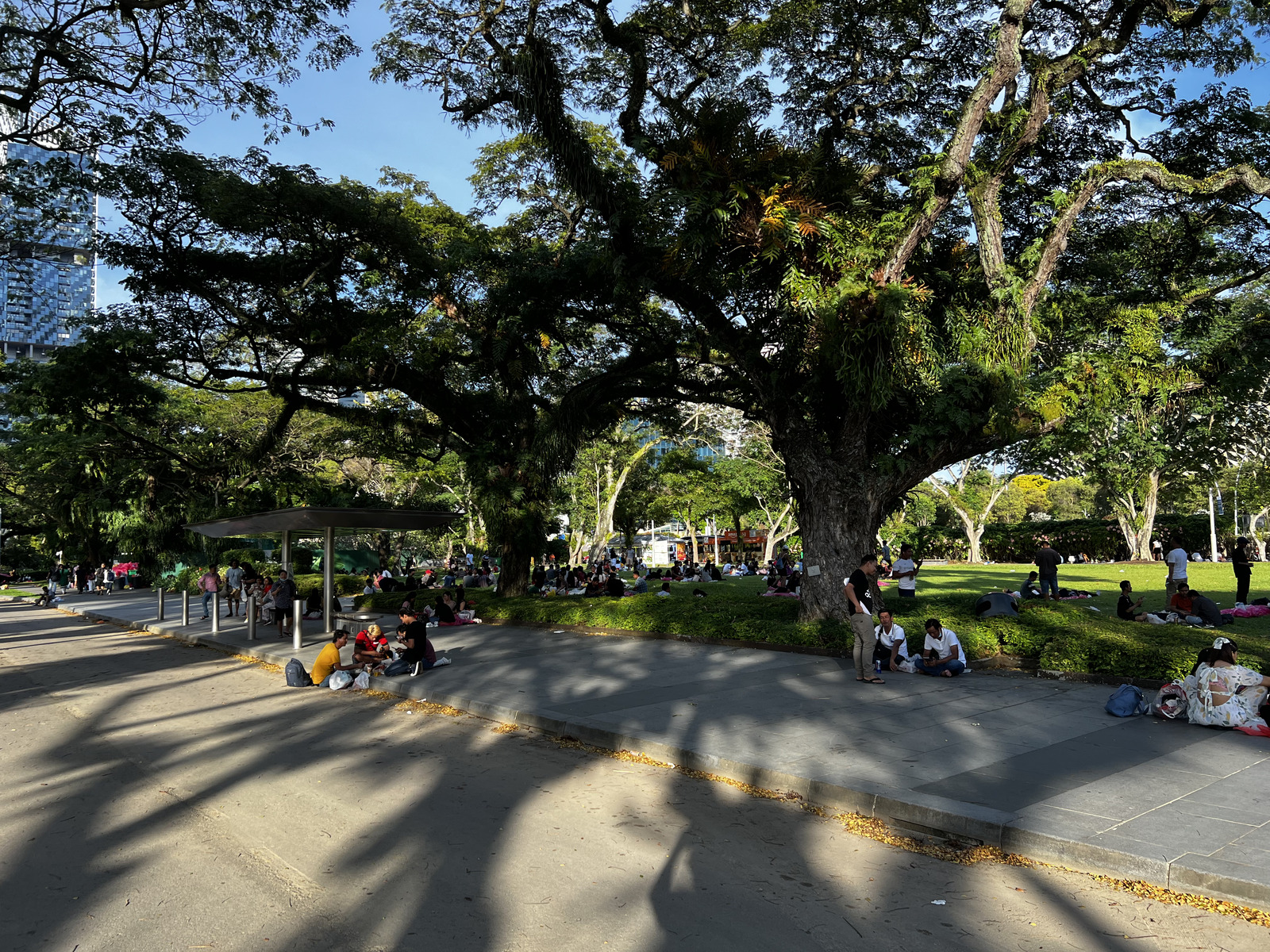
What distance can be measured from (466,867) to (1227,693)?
7.28 meters

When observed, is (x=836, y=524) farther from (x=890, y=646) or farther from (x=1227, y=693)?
(x=1227, y=693)

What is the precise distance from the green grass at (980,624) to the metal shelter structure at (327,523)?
124 inches

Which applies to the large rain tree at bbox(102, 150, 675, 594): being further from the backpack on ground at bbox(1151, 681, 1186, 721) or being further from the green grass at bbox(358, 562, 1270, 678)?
the backpack on ground at bbox(1151, 681, 1186, 721)

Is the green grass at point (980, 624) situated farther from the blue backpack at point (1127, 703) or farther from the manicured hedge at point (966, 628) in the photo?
the blue backpack at point (1127, 703)

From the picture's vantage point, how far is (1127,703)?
8.31m

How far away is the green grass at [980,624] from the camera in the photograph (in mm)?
9906

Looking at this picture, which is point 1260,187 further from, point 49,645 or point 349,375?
point 49,645

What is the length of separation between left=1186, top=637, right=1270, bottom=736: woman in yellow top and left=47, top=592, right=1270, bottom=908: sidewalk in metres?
0.18

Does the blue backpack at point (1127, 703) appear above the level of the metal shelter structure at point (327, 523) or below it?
below

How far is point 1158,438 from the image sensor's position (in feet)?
58.3

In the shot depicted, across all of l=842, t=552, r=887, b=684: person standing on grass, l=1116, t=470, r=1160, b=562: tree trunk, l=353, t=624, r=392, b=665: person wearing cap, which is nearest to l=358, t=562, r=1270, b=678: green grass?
l=842, t=552, r=887, b=684: person standing on grass

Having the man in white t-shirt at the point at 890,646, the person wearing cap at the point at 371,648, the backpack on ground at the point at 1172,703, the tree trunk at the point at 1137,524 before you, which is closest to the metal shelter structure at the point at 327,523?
the person wearing cap at the point at 371,648

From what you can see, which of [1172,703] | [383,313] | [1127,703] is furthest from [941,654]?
[383,313]

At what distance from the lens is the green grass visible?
9.91 meters
